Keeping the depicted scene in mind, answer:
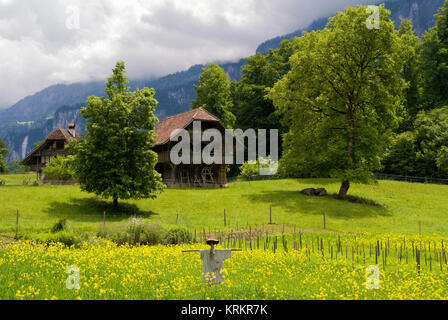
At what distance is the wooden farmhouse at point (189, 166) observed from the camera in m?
48.7

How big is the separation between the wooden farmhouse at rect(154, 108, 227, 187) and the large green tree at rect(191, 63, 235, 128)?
1351 centimetres

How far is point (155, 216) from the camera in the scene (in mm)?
31875

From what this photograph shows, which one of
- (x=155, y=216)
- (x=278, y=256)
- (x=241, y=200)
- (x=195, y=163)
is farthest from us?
(x=195, y=163)

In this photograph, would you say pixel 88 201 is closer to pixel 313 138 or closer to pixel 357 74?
pixel 313 138

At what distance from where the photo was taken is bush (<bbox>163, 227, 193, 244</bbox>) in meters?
21.0

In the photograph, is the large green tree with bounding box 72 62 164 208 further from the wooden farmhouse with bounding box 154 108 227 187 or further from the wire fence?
the wire fence

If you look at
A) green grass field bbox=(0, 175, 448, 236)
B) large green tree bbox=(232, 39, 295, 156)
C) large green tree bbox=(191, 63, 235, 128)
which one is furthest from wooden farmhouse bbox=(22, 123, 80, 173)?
large green tree bbox=(232, 39, 295, 156)

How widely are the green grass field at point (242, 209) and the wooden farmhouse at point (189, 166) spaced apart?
4.82m

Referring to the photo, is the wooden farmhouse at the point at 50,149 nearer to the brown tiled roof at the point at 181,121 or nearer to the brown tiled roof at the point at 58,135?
the brown tiled roof at the point at 58,135

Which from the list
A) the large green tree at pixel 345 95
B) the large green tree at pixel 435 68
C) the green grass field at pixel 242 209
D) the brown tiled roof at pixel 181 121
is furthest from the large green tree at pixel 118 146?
the large green tree at pixel 435 68

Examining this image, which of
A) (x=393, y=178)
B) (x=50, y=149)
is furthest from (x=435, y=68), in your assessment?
(x=50, y=149)

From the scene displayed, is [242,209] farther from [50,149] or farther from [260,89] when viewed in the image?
[50,149]
